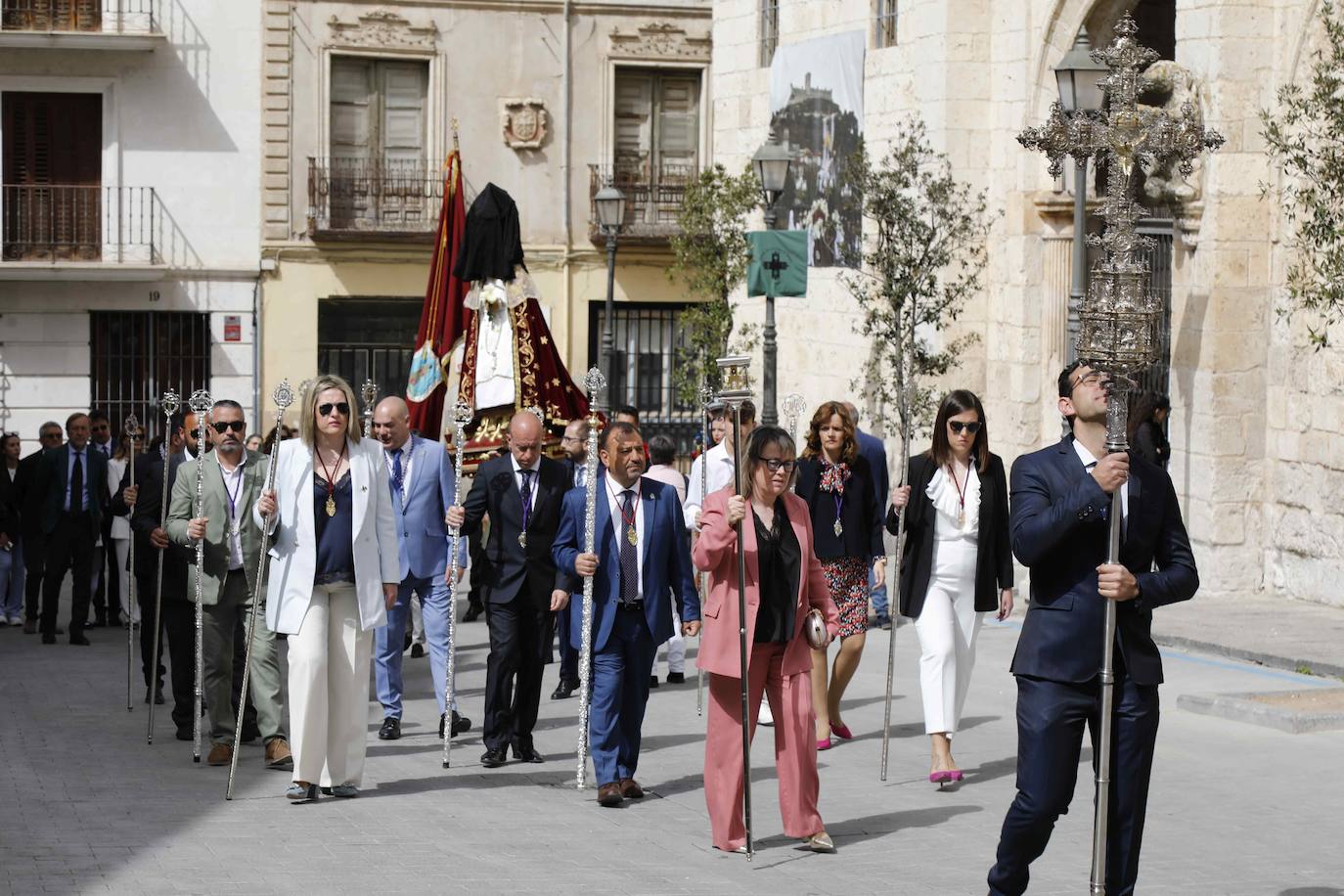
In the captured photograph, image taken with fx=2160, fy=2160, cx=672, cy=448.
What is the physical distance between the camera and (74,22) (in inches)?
1227

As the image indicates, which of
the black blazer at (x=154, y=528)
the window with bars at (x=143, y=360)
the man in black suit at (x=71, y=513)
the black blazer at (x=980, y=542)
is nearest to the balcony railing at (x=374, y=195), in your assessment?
the window with bars at (x=143, y=360)

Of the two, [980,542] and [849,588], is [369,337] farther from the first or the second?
[980,542]

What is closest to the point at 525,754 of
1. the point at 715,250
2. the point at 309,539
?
the point at 309,539

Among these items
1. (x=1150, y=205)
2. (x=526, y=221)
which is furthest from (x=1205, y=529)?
(x=526, y=221)

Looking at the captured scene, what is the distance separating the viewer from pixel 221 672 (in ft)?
36.9

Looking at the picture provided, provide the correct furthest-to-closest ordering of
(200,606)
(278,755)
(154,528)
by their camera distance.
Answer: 1. (154,528)
2. (200,606)
3. (278,755)

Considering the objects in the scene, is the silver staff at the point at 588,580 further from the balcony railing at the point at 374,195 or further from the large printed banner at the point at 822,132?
the balcony railing at the point at 374,195

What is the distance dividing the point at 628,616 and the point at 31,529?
911 centimetres

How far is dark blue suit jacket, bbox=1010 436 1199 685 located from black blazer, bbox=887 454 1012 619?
3610 millimetres

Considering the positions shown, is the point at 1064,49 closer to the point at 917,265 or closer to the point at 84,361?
the point at 917,265

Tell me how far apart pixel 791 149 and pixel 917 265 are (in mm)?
5743

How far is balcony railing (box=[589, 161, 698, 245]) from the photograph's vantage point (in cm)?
3325

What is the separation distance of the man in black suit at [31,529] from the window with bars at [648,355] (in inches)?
648

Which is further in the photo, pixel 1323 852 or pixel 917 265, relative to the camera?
pixel 917 265
